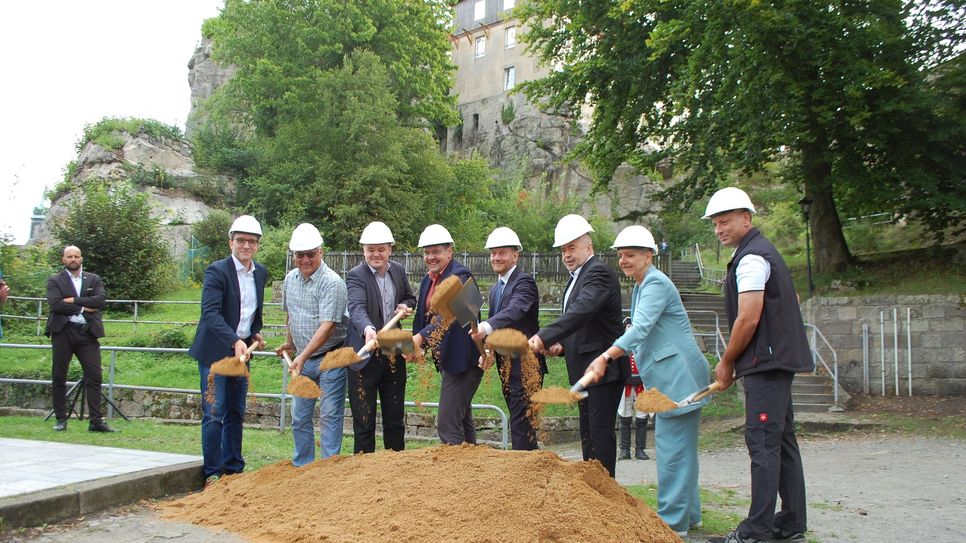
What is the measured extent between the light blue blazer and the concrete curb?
3.51 meters

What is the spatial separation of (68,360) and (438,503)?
21.4 ft

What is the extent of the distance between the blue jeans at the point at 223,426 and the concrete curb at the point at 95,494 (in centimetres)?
17

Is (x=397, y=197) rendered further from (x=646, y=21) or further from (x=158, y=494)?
(x=158, y=494)

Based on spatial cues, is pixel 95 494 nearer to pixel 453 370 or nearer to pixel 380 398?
pixel 380 398

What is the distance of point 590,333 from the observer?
5738 millimetres

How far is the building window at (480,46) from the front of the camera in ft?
190

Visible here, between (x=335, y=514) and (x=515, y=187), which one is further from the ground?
(x=515, y=187)

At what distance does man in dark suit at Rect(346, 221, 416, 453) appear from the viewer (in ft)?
20.7

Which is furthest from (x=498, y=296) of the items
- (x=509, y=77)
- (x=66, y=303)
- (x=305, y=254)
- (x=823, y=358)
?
(x=509, y=77)

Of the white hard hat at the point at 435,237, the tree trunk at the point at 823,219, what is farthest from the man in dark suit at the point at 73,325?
the tree trunk at the point at 823,219

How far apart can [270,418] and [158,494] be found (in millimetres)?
7438

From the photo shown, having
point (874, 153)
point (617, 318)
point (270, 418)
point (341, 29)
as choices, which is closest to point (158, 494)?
point (617, 318)

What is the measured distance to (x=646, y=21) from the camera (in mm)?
19781

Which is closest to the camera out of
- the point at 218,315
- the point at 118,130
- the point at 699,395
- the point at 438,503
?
the point at 438,503
